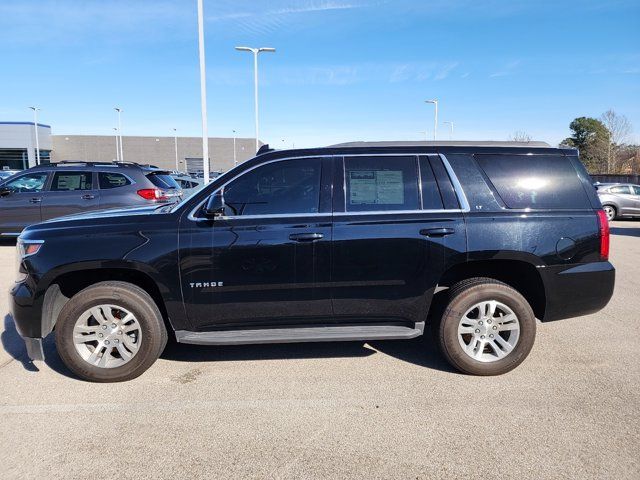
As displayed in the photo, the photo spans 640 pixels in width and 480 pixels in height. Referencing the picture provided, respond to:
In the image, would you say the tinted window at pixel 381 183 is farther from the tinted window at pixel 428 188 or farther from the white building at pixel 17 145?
the white building at pixel 17 145

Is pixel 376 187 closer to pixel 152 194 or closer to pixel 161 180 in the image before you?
pixel 152 194

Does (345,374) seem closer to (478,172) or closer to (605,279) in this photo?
(478,172)

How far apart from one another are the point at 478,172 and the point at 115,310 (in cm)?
322

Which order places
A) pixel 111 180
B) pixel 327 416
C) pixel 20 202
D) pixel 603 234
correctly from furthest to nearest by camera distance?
pixel 20 202
pixel 111 180
pixel 603 234
pixel 327 416

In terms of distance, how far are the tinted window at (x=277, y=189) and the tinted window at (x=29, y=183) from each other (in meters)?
8.02

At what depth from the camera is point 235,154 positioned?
81.2 metres

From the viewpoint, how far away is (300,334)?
390 cm

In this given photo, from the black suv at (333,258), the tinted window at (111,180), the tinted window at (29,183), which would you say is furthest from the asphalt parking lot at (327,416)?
the tinted window at (29,183)

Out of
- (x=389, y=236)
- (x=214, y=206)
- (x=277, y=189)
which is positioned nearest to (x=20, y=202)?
(x=214, y=206)

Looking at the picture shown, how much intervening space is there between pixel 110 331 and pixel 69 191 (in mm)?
7262

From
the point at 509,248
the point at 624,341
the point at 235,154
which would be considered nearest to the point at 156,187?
the point at 509,248

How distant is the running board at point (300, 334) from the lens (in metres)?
3.82

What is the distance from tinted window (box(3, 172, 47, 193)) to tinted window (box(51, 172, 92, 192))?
0.27 metres

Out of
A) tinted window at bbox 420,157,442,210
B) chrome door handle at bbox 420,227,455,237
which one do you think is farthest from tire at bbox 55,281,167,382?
tinted window at bbox 420,157,442,210
